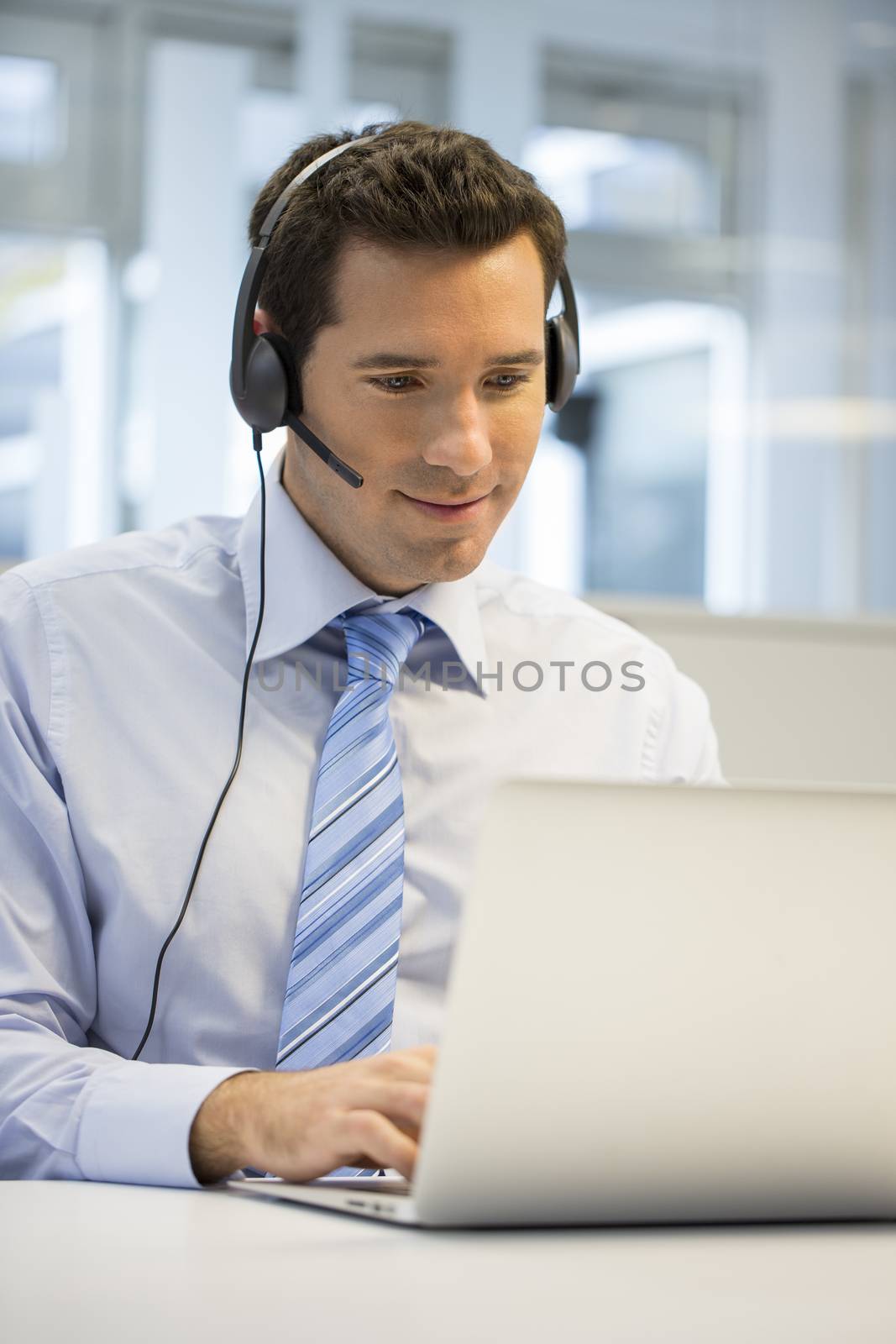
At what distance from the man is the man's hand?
256 mm

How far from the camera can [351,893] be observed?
48.1 inches

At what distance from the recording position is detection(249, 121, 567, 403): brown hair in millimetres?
1296

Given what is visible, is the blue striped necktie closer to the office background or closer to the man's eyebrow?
the man's eyebrow

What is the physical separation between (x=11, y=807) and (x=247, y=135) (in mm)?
3136

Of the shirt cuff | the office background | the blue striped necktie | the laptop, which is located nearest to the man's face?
the blue striped necktie

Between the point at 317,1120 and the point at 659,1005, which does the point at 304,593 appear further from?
the point at 659,1005

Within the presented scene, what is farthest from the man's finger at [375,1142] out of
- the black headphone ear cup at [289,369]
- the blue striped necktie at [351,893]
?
the black headphone ear cup at [289,369]

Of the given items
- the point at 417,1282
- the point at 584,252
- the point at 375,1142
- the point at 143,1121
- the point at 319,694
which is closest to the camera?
the point at 417,1282

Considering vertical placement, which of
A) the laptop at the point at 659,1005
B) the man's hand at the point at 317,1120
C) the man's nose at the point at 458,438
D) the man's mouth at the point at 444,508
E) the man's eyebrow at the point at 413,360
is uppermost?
the man's eyebrow at the point at 413,360

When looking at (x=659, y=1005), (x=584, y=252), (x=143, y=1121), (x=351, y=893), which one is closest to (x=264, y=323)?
(x=351, y=893)

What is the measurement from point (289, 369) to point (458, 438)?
0.61ft

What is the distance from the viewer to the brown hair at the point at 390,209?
1296 mm

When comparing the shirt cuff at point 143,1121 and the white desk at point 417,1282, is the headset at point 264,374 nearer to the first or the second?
the shirt cuff at point 143,1121

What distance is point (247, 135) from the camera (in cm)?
399
